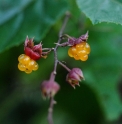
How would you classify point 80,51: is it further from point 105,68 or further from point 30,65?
point 105,68

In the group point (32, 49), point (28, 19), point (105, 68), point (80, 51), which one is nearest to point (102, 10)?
point (80, 51)

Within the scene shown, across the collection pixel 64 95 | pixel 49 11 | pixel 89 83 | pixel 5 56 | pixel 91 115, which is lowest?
pixel 91 115

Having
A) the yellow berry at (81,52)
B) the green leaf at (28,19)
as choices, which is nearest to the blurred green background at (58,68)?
A: the green leaf at (28,19)

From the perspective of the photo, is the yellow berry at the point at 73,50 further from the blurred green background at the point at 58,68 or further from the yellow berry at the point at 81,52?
the blurred green background at the point at 58,68

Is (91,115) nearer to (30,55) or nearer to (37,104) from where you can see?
(37,104)

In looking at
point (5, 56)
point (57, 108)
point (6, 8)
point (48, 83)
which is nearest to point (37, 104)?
point (57, 108)

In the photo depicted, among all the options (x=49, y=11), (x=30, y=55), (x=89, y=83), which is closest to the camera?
(x=30, y=55)
